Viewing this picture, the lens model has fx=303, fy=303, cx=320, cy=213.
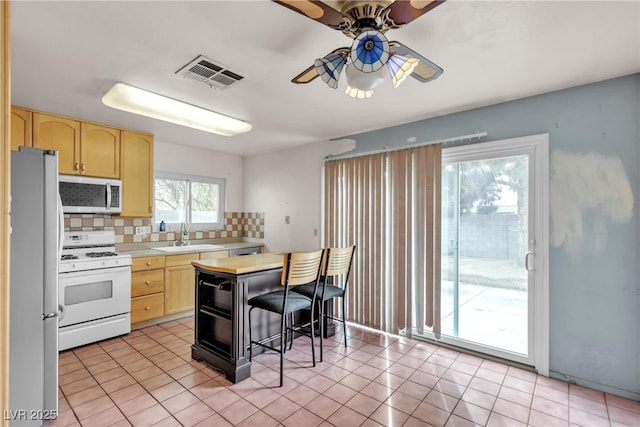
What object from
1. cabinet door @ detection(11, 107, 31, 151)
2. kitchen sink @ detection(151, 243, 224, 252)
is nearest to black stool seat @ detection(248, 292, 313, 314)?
kitchen sink @ detection(151, 243, 224, 252)

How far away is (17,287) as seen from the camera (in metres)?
1.67

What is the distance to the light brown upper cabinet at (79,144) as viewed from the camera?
2.90 meters

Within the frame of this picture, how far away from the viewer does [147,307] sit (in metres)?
3.42

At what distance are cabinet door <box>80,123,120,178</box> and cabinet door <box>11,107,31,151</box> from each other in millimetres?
405

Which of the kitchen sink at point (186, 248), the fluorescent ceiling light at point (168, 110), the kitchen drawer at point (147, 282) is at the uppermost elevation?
the fluorescent ceiling light at point (168, 110)

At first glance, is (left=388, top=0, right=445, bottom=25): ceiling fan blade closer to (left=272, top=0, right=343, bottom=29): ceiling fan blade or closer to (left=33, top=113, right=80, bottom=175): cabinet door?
(left=272, top=0, right=343, bottom=29): ceiling fan blade

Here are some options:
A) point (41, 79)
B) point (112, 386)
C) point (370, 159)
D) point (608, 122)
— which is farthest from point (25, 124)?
point (608, 122)

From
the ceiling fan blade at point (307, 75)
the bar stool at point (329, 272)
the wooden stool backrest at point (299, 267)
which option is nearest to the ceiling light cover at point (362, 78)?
the ceiling fan blade at point (307, 75)

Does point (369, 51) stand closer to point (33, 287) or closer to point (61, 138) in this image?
point (33, 287)

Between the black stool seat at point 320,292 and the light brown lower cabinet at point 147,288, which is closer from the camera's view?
the black stool seat at point 320,292

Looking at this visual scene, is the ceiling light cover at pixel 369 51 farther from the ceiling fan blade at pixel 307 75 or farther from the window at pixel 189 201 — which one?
the window at pixel 189 201

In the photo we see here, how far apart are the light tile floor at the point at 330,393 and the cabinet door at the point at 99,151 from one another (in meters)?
1.80


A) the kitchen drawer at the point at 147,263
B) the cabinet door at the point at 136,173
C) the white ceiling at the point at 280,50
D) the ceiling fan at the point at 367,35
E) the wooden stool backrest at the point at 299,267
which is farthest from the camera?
the cabinet door at the point at 136,173

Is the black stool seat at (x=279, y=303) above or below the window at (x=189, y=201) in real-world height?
below
